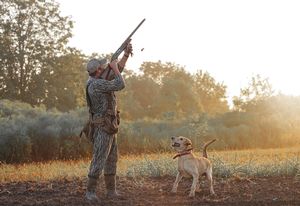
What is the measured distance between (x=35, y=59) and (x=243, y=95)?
1423 centimetres

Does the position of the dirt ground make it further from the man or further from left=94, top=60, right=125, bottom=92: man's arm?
left=94, top=60, right=125, bottom=92: man's arm

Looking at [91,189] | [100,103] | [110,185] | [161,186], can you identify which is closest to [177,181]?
[110,185]

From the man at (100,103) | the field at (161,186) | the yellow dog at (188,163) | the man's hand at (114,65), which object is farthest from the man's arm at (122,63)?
the field at (161,186)

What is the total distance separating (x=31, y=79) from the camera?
137 feet

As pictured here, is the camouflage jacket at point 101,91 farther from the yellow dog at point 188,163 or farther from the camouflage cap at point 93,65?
the yellow dog at point 188,163

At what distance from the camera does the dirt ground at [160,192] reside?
31.1 ft

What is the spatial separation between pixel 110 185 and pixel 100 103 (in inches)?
55.1

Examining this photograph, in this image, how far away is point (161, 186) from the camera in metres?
11.5

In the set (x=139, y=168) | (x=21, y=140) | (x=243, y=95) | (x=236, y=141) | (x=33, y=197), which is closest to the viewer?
(x=33, y=197)

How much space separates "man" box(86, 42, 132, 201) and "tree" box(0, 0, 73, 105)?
105ft

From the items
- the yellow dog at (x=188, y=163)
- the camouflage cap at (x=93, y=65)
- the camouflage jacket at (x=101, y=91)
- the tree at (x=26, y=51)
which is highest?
the tree at (x=26, y=51)

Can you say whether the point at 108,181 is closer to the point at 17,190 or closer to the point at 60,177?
the point at 17,190

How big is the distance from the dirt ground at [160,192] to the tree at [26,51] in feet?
95.0

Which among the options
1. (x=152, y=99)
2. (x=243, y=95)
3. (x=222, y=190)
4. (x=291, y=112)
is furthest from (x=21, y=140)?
(x=152, y=99)
